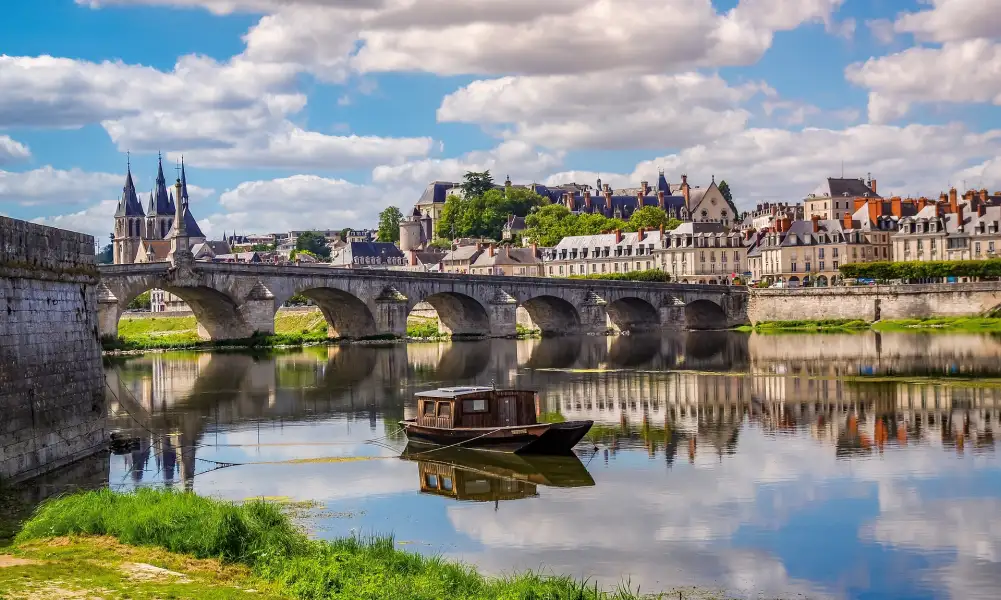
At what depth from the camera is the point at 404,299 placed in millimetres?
77062

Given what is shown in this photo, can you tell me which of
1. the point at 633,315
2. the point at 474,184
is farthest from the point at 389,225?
the point at 633,315

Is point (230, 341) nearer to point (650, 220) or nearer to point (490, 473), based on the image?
point (490, 473)

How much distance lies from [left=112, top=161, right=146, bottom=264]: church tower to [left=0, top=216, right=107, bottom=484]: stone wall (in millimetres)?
133293

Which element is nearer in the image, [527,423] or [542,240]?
[527,423]

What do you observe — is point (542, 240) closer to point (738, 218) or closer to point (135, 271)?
point (738, 218)

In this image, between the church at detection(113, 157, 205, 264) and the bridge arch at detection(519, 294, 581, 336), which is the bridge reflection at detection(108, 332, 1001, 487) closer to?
the bridge arch at detection(519, 294, 581, 336)

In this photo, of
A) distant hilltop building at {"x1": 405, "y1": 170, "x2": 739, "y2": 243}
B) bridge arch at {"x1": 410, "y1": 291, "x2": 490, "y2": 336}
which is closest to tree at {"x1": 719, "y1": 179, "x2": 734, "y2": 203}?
distant hilltop building at {"x1": 405, "y1": 170, "x2": 739, "y2": 243}

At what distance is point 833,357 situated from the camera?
56281 mm

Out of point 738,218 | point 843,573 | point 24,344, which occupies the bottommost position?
point 843,573

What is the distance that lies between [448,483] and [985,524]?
10121 mm

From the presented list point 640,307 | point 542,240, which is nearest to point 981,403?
Answer: point 640,307

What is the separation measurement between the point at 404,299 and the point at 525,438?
49485 mm

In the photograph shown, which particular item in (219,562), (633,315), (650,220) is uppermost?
(650,220)

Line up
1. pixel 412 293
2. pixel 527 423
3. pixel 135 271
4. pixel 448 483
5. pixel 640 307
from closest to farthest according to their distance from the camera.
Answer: pixel 448 483 → pixel 527 423 → pixel 135 271 → pixel 412 293 → pixel 640 307
